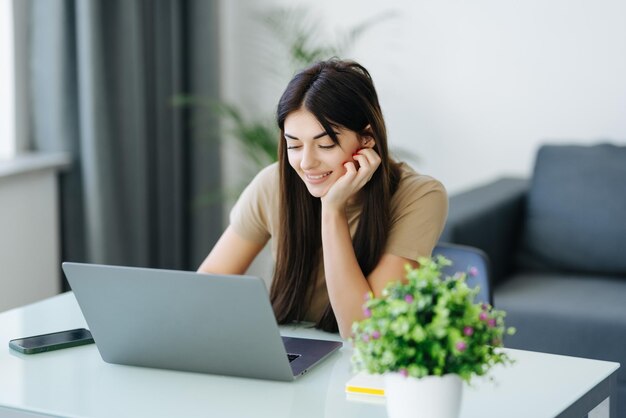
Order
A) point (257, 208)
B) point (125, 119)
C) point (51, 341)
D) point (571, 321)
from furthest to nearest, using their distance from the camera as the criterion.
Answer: point (125, 119) → point (571, 321) → point (257, 208) → point (51, 341)

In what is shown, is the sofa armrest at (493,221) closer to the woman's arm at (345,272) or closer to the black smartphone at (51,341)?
the woman's arm at (345,272)

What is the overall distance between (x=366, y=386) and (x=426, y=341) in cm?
31

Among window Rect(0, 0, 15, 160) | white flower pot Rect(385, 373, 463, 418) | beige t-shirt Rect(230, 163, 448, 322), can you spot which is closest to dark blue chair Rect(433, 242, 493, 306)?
beige t-shirt Rect(230, 163, 448, 322)

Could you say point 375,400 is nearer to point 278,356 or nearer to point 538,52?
Answer: point 278,356

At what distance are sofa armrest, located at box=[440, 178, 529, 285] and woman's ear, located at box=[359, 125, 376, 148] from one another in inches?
Result: 44.6

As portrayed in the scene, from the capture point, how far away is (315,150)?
204 cm

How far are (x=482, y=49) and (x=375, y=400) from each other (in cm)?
258

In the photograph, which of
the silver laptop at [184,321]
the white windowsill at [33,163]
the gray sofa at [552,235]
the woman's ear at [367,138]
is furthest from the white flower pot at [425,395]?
the white windowsill at [33,163]

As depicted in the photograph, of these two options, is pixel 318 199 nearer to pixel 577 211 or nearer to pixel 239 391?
pixel 239 391

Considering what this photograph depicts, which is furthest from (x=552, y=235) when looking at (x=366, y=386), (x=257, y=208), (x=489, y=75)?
(x=366, y=386)

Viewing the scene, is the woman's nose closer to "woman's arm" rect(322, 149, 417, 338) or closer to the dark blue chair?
"woman's arm" rect(322, 149, 417, 338)

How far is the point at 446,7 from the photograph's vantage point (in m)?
3.93

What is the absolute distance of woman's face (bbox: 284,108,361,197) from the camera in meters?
2.02

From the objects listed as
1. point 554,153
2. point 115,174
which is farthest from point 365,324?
point 115,174
